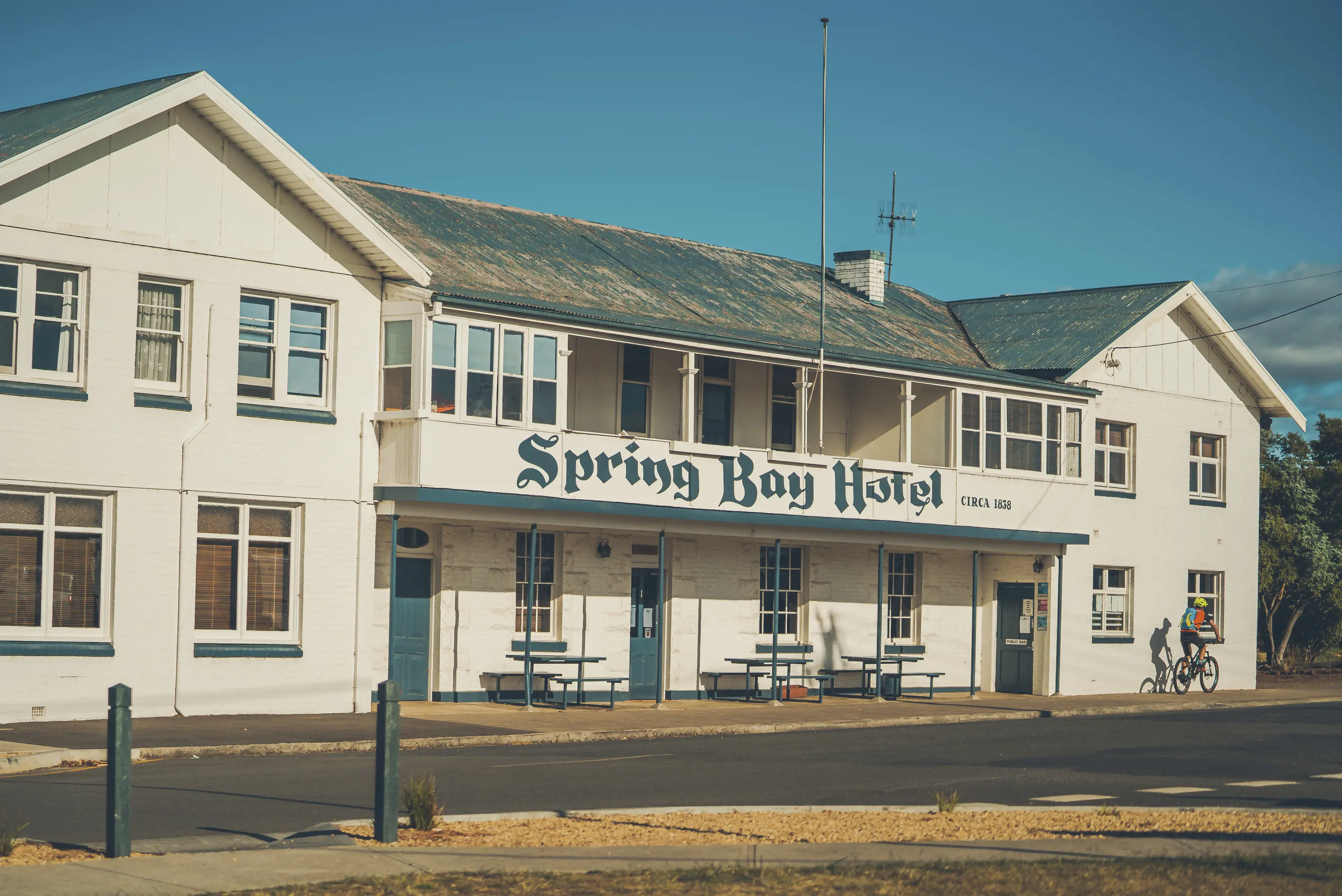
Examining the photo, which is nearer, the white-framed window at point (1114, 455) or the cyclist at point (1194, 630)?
the white-framed window at point (1114, 455)

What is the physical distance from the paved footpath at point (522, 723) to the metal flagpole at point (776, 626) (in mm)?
524

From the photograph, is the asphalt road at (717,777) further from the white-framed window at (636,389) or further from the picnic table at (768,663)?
the white-framed window at (636,389)

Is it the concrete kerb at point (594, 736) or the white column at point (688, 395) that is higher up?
the white column at point (688, 395)

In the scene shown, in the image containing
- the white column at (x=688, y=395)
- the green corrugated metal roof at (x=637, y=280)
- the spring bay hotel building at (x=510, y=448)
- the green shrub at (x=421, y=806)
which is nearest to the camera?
the green shrub at (x=421, y=806)

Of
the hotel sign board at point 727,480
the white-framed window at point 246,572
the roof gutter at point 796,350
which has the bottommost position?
the white-framed window at point 246,572

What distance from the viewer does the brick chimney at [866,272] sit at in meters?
33.9

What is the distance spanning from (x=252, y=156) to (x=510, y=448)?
5.25 meters

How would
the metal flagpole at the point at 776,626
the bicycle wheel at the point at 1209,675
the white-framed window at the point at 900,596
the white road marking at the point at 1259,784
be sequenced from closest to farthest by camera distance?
the white road marking at the point at 1259,784
the metal flagpole at the point at 776,626
the white-framed window at the point at 900,596
the bicycle wheel at the point at 1209,675

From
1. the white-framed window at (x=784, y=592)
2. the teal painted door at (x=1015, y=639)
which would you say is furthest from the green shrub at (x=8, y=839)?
the teal painted door at (x=1015, y=639)

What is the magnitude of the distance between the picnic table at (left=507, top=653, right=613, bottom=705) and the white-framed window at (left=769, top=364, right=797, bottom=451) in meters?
5.83

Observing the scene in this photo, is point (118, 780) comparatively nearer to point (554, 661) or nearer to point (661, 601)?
point (554, 661)

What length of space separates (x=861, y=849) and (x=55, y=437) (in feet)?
41.7

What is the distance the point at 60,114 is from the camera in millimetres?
20984

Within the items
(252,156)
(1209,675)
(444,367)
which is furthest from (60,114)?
(1209,675)
